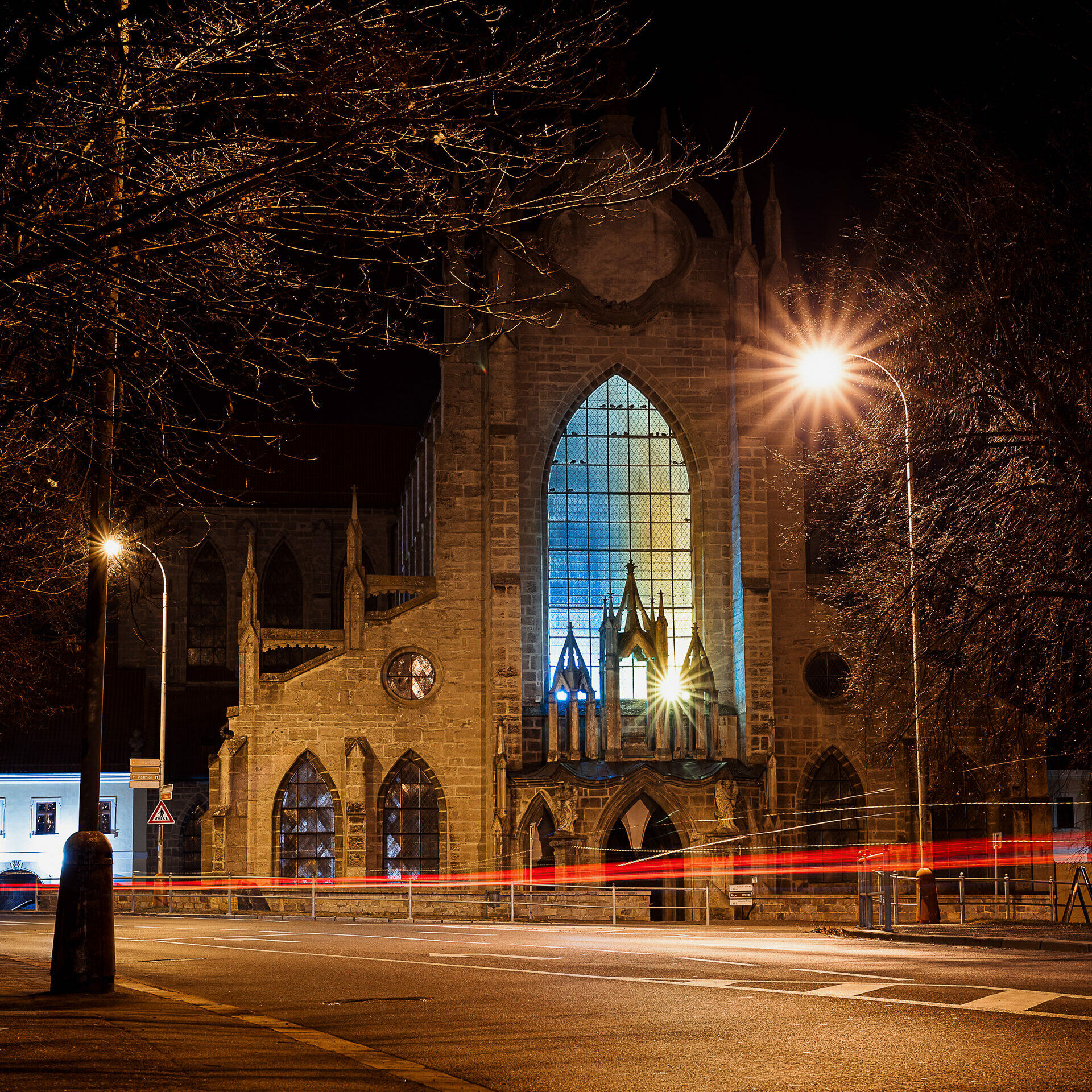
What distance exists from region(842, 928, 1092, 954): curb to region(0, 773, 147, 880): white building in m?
30.4

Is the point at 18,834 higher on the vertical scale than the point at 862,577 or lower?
lower

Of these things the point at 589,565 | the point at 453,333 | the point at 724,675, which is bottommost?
the point at 724,675

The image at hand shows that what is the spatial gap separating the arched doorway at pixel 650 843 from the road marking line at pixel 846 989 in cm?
2207

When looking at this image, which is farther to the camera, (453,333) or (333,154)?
(453,333)

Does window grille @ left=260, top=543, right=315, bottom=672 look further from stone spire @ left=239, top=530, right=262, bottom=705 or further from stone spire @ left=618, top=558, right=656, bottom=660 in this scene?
stone spire @ left=618, top=558, right=656, bottom=660

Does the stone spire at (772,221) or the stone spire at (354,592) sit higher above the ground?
the stone spire at (772,221)

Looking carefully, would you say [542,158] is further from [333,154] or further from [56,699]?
[56,699]

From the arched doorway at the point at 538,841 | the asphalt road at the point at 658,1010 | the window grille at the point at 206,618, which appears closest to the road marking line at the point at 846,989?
the asphalt road at the point at 658,1010

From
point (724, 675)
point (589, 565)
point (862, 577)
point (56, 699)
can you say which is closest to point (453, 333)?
point (589, 565)

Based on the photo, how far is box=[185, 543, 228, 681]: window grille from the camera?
155 ft

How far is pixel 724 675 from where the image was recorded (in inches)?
1407

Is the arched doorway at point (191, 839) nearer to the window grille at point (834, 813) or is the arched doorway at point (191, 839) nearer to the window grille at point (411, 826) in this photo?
the window grille at point (411, 826)

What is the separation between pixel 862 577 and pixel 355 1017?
47.9 feet

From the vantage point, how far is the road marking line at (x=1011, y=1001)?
31.2 ft
